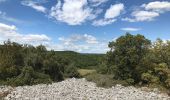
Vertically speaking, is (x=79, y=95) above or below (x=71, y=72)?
below

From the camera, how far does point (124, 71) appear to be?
1398 inches

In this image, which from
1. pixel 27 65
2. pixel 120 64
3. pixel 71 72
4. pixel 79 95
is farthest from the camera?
pixel 71 72

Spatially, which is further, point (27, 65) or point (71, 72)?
point (71, 72)

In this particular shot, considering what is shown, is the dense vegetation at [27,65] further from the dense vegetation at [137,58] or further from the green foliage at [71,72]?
the dense vegetation at [137,58]

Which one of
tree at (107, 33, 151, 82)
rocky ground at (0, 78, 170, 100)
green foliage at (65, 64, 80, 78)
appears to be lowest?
rocky ground at (0, 78, 170, 100)

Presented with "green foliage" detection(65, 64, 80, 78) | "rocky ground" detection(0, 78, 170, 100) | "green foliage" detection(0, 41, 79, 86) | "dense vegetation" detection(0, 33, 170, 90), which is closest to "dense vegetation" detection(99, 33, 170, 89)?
"dense vegetation" detection(0, 33, 170, 90)

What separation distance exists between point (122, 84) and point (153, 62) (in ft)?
15.3

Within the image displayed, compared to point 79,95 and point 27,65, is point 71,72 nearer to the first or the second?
point 27,65

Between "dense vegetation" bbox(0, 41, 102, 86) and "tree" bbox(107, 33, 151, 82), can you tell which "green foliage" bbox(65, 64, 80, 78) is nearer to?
"dense vegetation" bbox(0, 41, 102, 86)

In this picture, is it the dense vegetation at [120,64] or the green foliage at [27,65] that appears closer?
the dense vegetation at [120,64]

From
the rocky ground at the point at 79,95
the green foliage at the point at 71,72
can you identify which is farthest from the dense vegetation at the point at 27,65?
the rocky ground at the point at 79,95

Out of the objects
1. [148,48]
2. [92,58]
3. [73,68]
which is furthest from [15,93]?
[92,58]

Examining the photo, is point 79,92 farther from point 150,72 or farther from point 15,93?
point 150,72

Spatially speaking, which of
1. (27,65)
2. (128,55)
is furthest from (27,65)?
(128,55)
